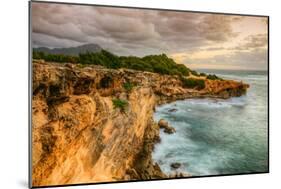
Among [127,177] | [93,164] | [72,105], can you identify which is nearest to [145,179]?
[127,177]

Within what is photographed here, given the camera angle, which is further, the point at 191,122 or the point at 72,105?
the point at 191,122

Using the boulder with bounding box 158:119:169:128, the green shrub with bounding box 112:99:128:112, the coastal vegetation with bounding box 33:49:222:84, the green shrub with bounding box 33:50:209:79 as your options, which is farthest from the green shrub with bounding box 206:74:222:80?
the green shrub with bounding box 112:99:128:112

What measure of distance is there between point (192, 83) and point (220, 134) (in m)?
0.55

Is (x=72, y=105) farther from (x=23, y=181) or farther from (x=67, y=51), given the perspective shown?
(x=23, y=181)

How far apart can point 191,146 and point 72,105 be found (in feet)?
3.81

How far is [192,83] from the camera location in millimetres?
3771

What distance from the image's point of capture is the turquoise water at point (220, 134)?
12.1 ft

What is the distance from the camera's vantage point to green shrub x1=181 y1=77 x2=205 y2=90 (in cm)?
376

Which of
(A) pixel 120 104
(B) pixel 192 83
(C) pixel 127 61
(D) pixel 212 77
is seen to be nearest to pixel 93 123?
(A) pixel 120 104

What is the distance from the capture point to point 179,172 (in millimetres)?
3666

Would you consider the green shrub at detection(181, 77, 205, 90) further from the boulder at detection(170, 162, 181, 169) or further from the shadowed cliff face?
the boulder at detection(170, 162, 181, 169)

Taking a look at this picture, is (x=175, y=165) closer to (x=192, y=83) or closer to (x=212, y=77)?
(x=192, y=83)

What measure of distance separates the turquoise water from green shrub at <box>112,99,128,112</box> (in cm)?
31

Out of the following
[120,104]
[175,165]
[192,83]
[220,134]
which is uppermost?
[192,83]
